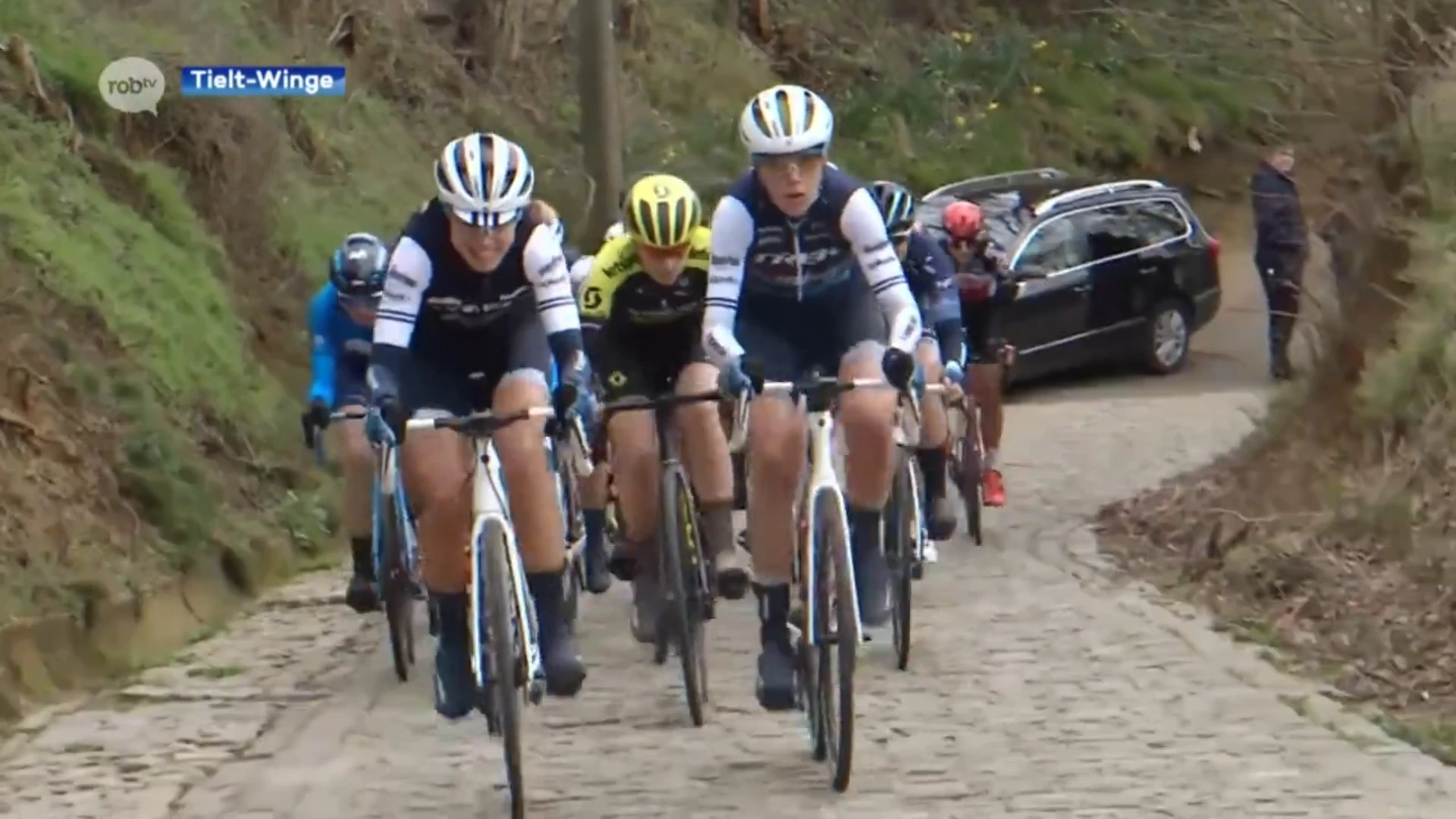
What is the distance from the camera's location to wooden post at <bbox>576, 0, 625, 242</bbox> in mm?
18266

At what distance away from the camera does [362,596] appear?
10.1 metres

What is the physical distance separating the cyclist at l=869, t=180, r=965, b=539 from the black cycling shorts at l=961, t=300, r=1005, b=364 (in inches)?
69.4

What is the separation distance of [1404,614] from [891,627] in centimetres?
206

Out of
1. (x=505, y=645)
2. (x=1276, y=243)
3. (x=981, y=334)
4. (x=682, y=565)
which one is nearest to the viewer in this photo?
(x=505, y=645)

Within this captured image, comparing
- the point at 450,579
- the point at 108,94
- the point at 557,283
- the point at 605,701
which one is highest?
the point at 108,94

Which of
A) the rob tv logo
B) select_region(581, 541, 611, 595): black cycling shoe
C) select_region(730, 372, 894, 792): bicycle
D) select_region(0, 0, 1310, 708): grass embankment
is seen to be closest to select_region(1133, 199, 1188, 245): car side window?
select_region(0, 0, 1310, 708): grass embankment

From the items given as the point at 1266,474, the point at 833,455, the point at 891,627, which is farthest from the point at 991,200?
the point at 833,455

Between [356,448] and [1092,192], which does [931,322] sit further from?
[1092,192]

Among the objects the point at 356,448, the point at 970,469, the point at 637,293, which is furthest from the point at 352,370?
the point at 970,469

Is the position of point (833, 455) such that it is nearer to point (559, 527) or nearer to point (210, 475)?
point (559, 527)

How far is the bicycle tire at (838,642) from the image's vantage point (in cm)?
730

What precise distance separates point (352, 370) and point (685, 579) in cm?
231

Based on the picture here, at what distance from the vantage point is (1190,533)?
12250mm

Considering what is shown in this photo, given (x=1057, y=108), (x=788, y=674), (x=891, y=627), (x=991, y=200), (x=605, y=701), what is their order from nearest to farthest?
1. (x=788, y=674)
2. (x=605, y=701)
3. (x=891, y=627)
4. (x=991, y=200)
5. (x=1057, y=108)
